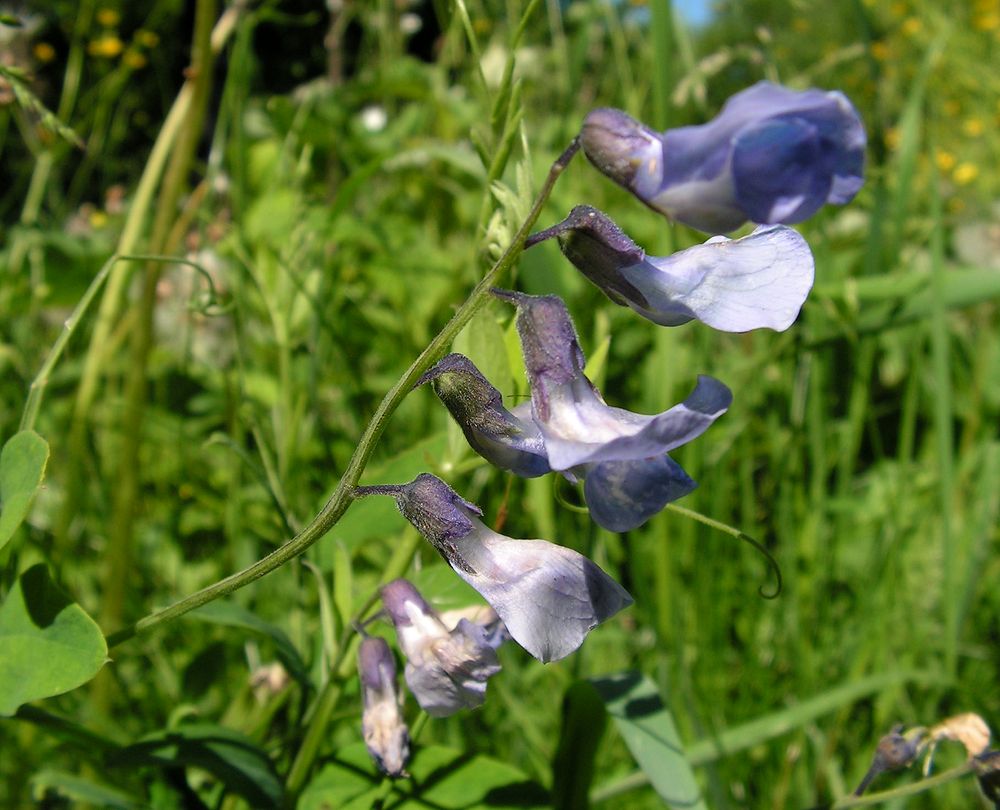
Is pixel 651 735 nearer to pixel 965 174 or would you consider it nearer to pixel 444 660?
pixel 444 660

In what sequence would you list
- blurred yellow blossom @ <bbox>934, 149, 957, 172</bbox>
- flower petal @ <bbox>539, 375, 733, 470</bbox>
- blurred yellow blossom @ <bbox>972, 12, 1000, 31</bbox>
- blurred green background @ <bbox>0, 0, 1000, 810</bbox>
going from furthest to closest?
blurred yellow blossom @ <bbox>972, 12, 1000, 31</bbox> → blurred yellow blossom @ <bbox>934, 149, 957, 172</bbox> → blurred green background @ <bbox>0, 0, 1000, 810</bbox> → flower petal @ <bbox>539, 375, 733, 470</bbox>

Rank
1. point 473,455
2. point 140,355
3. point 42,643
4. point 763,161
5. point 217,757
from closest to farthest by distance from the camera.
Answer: point 763,161 < point 42,643 < point 217,757 < point 473,455 < point 140,355

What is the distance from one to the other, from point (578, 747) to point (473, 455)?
27 centimetres

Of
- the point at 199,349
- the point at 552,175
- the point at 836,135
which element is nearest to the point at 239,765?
the point at 552,175

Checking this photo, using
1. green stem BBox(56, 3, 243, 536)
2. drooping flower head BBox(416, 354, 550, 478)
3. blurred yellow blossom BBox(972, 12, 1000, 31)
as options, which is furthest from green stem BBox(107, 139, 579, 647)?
blurred yellow blossom BBox(972, 12, 1000, 31)

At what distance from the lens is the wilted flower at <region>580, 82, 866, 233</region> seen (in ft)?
1.63

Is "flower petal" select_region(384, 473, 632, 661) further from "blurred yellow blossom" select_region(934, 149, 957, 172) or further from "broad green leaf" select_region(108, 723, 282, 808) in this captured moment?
"blurred yellow blossom" select_region(934, 149, 957, 172)

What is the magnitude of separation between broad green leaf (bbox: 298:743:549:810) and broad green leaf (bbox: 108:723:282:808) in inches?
2.0

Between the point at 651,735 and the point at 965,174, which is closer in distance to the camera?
the point at 651,735

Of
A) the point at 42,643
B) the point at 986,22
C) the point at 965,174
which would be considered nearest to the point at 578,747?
the point at 42,643

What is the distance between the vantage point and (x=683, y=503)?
141cm

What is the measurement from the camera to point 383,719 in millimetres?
739

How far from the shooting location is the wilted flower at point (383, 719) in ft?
2.39

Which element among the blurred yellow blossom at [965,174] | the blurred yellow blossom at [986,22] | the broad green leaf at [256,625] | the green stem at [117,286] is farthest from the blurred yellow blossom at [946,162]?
the broad green leaf at [256,625]
